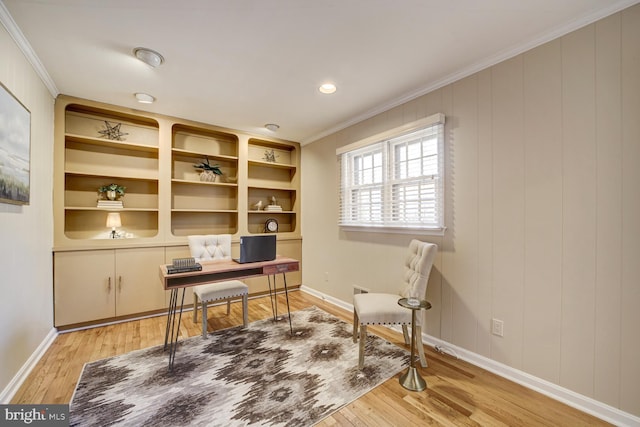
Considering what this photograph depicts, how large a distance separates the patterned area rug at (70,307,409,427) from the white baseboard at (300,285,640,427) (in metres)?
0.47

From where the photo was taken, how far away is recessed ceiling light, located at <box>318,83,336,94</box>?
8.46ft

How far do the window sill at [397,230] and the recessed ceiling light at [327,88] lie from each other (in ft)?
5.07

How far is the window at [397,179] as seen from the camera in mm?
2503

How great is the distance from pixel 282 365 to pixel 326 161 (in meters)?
2.70

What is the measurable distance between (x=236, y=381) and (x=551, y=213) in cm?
252

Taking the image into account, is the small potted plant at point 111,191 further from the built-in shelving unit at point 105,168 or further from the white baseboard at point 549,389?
the white baseboard at point 549,389

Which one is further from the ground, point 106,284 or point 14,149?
point 14,149

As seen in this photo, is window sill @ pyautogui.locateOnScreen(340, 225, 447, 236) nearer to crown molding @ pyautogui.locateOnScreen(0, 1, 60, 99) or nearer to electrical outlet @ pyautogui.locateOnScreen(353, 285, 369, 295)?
electrical outlet @ pyautogui.locateOnScreen(353, 285, 369, 295)

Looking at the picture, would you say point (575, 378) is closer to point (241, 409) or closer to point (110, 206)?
point (241, 409)

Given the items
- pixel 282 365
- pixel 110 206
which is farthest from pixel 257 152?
pixel 282 365

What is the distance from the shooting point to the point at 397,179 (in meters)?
2.86

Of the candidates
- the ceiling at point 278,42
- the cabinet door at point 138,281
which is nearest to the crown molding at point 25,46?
the ceiling at point 278,42

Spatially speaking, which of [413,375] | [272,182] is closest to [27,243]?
[272,182]

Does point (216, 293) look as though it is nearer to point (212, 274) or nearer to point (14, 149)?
point (212, 274)
